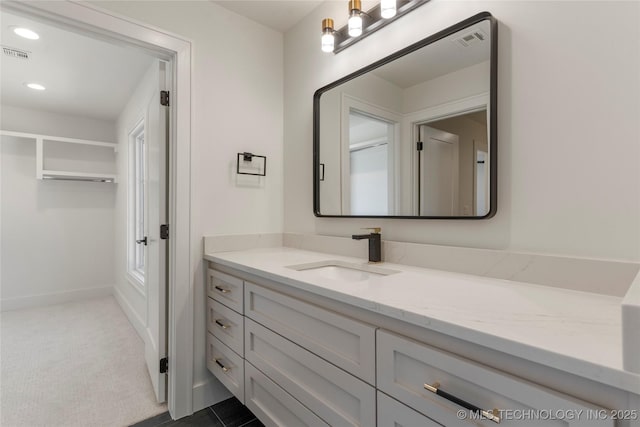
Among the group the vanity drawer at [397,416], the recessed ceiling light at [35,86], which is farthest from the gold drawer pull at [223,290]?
the recessed ceiling light at [35,86]

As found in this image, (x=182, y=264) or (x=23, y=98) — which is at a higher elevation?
(x=23, y=98)

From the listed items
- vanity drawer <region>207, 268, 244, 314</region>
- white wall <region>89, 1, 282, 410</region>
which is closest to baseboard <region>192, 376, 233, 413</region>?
white wall <region>89, 1, 282, 410</region>

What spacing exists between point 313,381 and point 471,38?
1.42 m

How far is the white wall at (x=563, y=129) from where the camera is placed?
0.89 meters

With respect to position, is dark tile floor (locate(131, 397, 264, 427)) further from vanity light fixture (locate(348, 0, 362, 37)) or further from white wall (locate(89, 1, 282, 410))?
→ vanity light fixture (locate(348, 0, 362, 37))

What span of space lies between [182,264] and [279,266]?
26.9 inches

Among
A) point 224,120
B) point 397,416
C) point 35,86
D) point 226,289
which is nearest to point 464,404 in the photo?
point 397,416

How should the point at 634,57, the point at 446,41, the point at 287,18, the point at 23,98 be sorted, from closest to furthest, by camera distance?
1. the point at 634,57
2. the point at 446,41
3. the point at 287,18
4. the point at 23,98

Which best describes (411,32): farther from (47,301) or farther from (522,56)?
(47,301)

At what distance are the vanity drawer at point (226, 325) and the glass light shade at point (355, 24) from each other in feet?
4.88

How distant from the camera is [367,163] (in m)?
1.62

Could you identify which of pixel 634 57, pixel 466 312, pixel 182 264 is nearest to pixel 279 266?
pixel 182 264

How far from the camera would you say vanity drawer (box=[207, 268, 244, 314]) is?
1.47 meters

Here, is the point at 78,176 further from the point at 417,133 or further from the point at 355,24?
the point at 417,133
